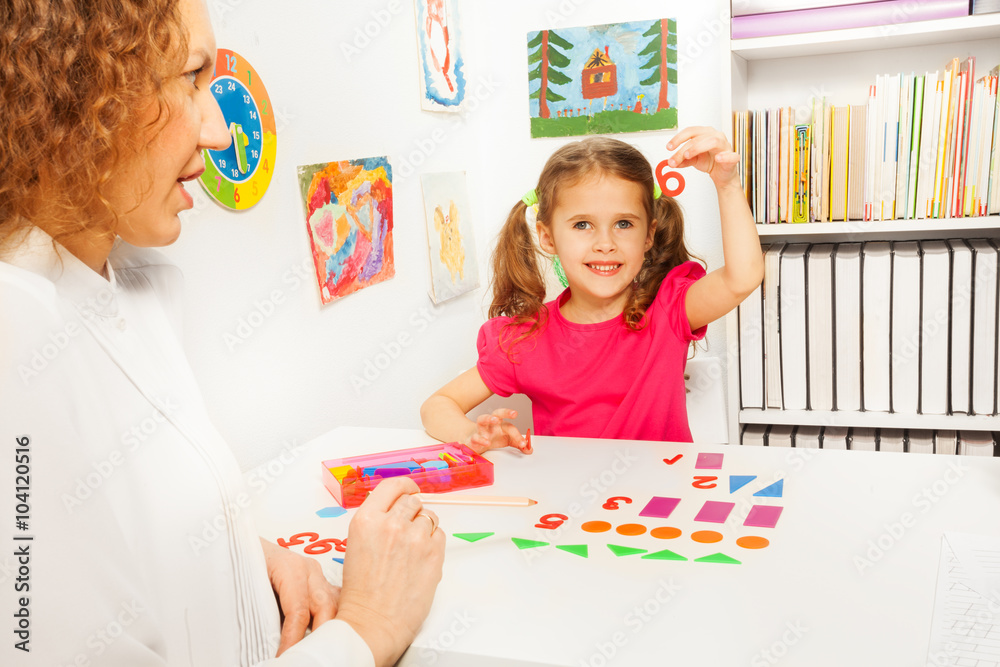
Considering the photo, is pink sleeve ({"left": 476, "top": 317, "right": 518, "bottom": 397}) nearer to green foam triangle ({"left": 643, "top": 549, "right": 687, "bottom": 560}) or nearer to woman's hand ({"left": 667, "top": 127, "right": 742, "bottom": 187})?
woman's hand ({"left": 667, "top": 127, "right": 742, "bottom": 187})

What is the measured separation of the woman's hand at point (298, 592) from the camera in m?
0.79

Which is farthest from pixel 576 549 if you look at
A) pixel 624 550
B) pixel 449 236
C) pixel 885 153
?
pixel 885 153

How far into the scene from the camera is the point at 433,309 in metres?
1.98

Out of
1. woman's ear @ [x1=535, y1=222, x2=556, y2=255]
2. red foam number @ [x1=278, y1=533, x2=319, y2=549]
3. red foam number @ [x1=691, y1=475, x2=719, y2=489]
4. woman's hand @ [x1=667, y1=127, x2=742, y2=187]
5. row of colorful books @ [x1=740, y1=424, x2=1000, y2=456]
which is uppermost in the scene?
woman's hand @ [x1=667, y1=127, x2=742, y2=187]

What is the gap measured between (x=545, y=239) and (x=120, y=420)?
1.19 m

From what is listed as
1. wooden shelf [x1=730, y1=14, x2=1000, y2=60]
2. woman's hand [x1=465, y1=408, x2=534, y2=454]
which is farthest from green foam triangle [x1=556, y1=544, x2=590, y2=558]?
wooden shelf [x1=730, y1=14, x2=1000, y2=60]

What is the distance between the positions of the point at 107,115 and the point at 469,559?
56 centimetres

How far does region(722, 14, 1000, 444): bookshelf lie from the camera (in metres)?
1.80

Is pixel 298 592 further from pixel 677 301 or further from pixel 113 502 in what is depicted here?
pixel 677 301

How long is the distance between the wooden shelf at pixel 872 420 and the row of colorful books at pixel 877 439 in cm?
5

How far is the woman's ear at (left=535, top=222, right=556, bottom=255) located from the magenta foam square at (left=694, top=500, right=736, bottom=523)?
0.82 m

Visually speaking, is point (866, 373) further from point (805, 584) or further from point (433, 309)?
point (805, 584)

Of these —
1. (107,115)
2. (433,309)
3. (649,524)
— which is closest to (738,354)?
(433,309)

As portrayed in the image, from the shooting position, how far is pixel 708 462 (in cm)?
116
